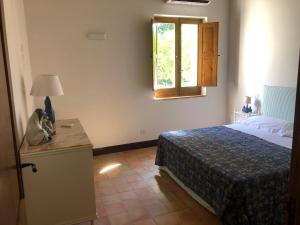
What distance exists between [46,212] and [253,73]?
3.86 m

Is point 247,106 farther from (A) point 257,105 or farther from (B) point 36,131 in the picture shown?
(B) point 36,131

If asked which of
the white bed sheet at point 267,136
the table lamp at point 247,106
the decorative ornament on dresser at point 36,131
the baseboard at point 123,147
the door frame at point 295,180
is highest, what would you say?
the door frame at point 295,180

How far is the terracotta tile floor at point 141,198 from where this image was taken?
7.98 feet

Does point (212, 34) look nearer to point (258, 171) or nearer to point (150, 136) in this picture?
point (150, 136)

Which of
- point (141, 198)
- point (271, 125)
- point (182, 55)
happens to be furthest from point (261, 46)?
point (141, 198)

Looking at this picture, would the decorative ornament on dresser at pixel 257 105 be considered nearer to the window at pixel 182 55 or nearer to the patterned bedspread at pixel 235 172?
the window at pixel 182 55

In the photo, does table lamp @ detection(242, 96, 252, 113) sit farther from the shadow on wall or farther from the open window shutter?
the shadow on wall

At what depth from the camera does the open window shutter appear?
4.50 metres

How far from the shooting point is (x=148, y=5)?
13.6 ft

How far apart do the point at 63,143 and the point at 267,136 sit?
2.49 metres

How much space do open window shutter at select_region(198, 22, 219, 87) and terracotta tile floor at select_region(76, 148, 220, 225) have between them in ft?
6.15

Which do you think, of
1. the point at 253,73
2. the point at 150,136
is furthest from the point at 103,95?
the point at 253,73

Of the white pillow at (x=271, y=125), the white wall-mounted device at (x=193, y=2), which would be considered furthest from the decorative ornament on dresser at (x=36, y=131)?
the white wall-mounted device at (x=193, y=2)

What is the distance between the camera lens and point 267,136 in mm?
3234
